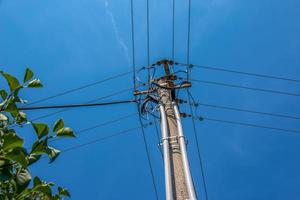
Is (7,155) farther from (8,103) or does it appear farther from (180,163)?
(180,163)

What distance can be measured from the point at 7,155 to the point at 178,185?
14.4 feet

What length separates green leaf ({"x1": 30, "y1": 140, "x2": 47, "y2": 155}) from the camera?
1.97 m

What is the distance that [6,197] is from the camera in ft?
6.13

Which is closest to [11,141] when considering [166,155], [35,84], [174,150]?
[35,84]

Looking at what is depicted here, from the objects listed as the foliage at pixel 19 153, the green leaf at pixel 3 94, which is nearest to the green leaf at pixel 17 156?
the foliage at pixel 19 153

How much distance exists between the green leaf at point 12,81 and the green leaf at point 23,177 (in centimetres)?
47

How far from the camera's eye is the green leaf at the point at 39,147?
1.97 metres

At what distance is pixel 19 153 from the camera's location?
1719 millimetres

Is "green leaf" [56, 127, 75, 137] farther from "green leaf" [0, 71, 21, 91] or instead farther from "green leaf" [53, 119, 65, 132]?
"green leaf" [0, 71, 21, 91]

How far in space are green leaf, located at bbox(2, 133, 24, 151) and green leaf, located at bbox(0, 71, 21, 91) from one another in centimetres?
44

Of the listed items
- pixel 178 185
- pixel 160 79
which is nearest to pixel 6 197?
pixel 178 185

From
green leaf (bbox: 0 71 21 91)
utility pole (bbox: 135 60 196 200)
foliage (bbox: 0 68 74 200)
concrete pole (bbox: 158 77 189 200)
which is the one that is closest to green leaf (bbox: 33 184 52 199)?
foliage (bbox: 0 68 74 200)

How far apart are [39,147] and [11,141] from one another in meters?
0.28

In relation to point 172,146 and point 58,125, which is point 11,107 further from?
point 172,146
